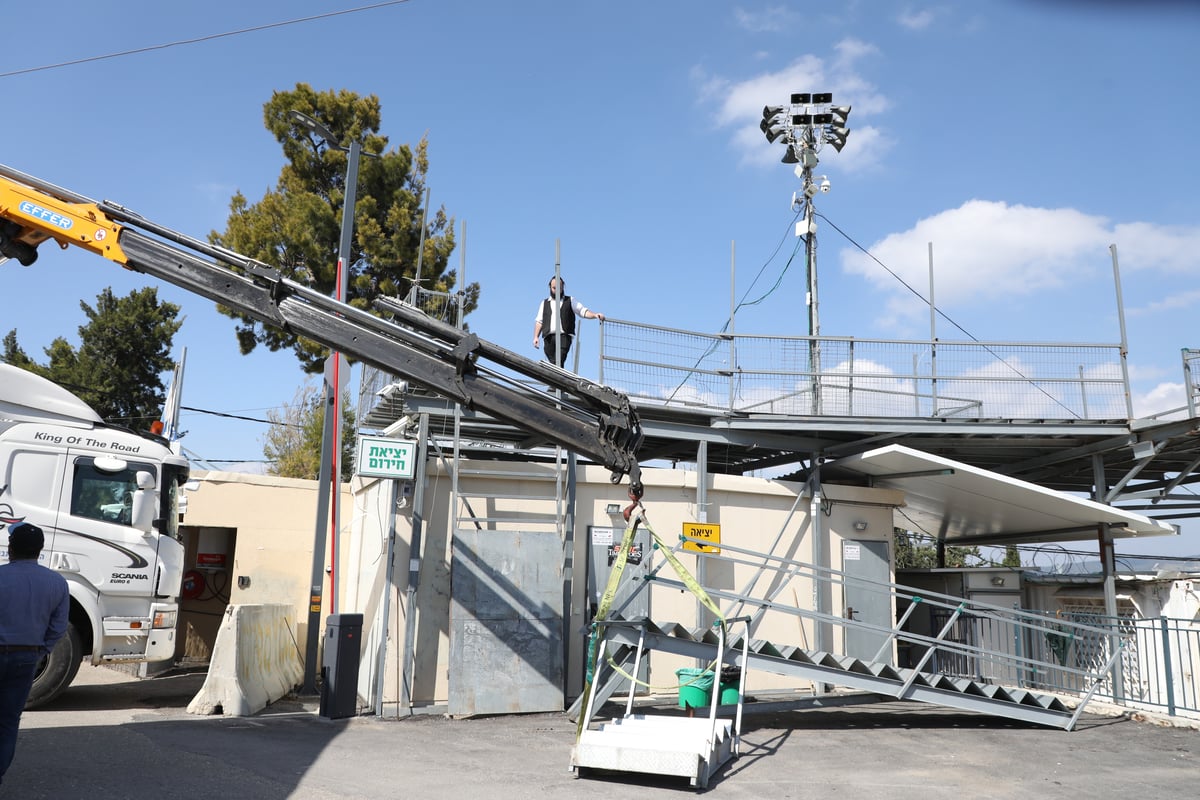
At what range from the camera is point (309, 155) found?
85.0ft

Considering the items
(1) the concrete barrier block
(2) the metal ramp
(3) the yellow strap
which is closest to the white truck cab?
(1) the concrete barrier block

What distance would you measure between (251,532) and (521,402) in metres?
9.57

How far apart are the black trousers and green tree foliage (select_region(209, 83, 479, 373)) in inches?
489

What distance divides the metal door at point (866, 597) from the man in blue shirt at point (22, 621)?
1101cm

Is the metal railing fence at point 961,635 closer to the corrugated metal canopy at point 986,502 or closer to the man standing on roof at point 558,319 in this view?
the corrugated metal canopy at point 986,502

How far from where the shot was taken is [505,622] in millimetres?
11344

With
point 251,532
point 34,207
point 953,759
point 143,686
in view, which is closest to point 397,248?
point 251,532

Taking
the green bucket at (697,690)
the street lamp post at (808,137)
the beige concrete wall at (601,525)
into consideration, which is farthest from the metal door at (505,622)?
the street lamp post at (808,137)

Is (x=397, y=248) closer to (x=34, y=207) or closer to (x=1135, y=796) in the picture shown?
(x=34, y=207)

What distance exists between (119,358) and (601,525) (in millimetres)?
25391

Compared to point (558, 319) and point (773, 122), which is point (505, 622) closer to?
point (558, 319)

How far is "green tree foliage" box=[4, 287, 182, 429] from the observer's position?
3027cm

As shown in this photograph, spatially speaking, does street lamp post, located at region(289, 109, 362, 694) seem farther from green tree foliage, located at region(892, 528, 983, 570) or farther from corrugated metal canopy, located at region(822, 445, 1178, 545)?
green tree foliage, located at region(892, 528, 983, 570)

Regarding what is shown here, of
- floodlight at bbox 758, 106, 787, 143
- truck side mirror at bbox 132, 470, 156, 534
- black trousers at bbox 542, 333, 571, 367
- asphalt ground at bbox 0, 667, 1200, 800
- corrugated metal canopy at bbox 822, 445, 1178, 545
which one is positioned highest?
floodlight at bbox 758, 106, 787, 143
